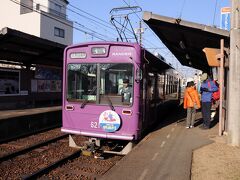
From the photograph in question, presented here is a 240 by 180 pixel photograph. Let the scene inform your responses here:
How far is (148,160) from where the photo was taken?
7406mm

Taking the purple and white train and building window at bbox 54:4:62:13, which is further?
building window at bbox 54:4:62:13

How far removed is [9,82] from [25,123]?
5.80m

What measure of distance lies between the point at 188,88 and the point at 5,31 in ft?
23.2

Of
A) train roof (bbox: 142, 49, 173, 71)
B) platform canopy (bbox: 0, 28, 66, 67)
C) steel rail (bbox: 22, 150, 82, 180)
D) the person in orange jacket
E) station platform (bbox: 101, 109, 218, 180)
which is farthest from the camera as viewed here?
platform canopy (bbox: 0, 28, 66, 67)

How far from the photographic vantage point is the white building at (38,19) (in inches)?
1752

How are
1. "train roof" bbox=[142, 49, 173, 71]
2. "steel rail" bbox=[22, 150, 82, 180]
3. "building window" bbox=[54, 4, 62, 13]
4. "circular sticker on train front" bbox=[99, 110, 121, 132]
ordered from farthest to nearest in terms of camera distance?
"building window" bbox=[54, 4, 62, 13] < "train roof" bbox=[142, 49, 173, 71] < "circular sticker on train front" bbox=[99, 110, 121, 132] < "steel rail" bbox=[22, 150, 82, 180]

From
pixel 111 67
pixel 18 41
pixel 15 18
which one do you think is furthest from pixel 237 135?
pixel 15 18

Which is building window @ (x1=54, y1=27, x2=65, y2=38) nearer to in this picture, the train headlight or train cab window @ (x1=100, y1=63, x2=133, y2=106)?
the train headlight

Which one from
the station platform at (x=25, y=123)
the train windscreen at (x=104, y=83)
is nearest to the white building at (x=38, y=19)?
the station platform at (x=25, y=123)

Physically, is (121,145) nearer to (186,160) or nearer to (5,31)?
(186,160)

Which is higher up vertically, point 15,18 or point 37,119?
point 15,18

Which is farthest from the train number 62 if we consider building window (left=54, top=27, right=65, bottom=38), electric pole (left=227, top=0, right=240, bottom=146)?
building window (left=54, top=27, right=65, bottom=38)

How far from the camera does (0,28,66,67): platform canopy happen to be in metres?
14.2

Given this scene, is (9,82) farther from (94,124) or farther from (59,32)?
(59,32)
